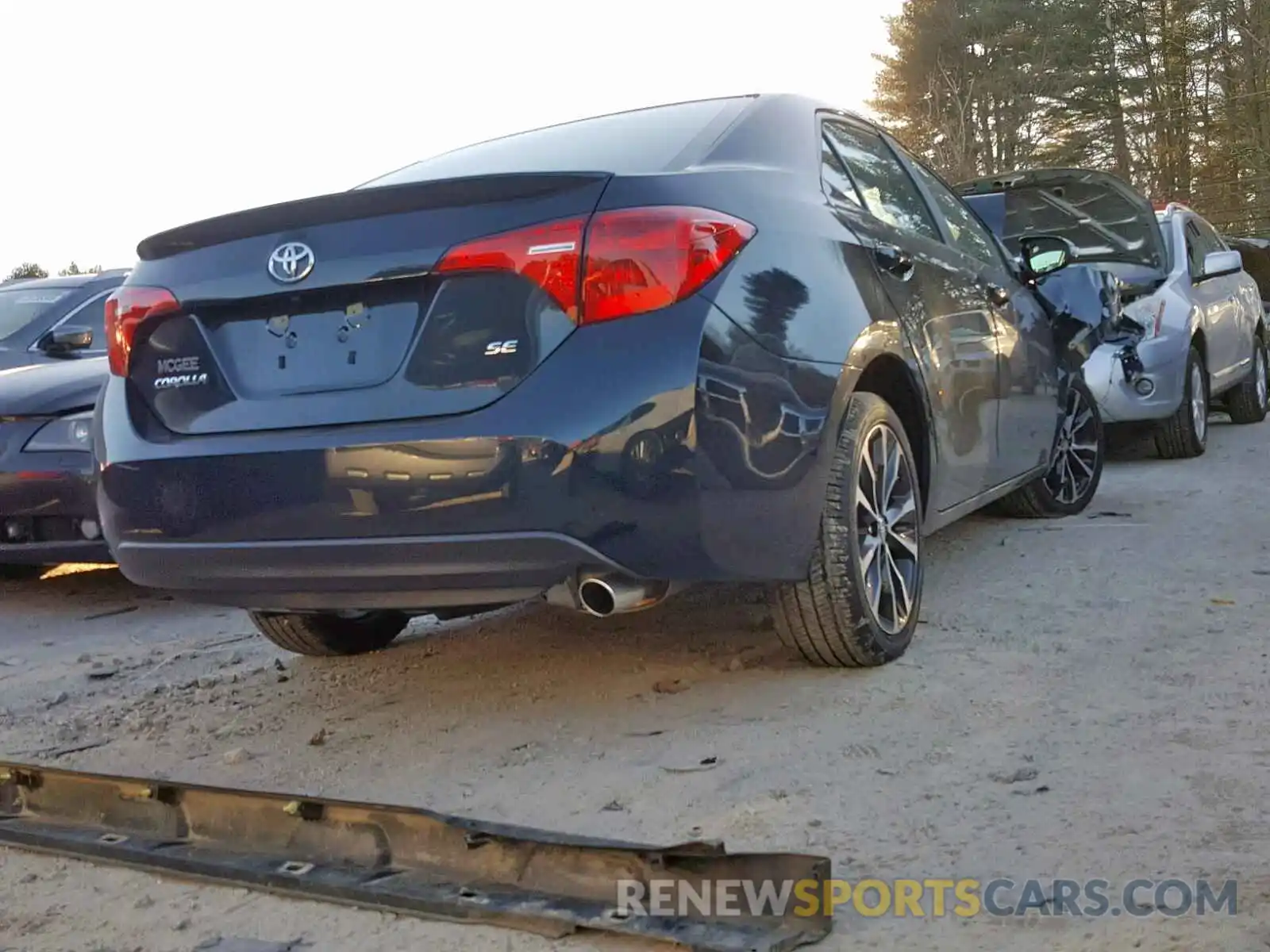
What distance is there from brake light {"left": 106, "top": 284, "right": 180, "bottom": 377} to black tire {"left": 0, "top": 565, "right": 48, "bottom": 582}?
378 centimetres

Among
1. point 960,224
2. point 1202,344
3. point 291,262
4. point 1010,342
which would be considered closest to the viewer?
point 291,262

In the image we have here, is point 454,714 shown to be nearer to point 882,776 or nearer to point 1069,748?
point 882,776

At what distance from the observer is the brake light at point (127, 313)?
333cm

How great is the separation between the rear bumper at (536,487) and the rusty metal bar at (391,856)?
0.54 m

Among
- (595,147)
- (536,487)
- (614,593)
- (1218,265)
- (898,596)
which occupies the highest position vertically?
(595,147)

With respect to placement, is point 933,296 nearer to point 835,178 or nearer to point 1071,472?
point 835,178

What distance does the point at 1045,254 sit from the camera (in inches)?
223

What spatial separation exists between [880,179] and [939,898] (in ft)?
8.70

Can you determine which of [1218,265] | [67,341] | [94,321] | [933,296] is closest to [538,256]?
[933,296]

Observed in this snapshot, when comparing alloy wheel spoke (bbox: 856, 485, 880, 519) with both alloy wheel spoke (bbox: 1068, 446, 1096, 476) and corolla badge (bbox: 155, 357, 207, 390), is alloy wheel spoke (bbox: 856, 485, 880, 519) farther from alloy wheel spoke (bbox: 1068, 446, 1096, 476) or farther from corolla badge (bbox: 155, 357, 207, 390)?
alloy wheel spoke (bbox: 1068, 446, 1096, 476)

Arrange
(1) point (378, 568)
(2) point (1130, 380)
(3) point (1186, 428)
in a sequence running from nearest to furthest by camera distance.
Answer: (1) point (378, 568) → (2) point (1130, 380) → (3) point (1186, 428)

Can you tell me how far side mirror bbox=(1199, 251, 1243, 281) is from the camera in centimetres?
831

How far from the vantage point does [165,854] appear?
2742mm

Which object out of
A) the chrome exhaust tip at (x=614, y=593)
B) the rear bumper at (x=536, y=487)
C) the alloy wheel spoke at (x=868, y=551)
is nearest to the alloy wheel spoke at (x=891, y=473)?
the alloy wheel spoke at (x=868, y=551)
